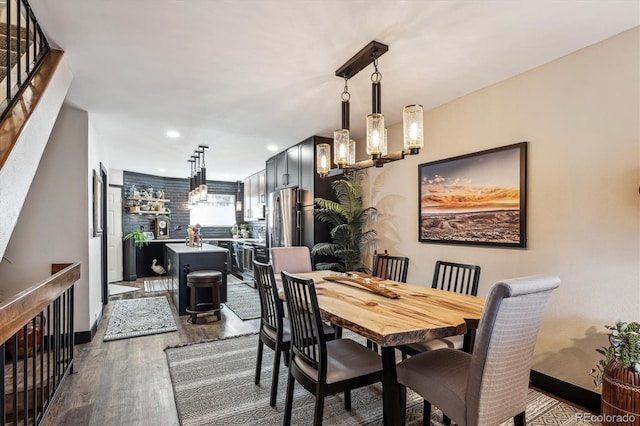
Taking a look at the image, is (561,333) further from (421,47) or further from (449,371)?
(421,47)

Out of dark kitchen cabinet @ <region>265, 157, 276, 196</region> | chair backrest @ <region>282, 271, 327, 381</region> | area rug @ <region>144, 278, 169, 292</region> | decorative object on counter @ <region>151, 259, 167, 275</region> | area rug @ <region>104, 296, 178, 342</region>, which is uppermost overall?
dark kitchen cabinet @ <region>265, 157, 276, 196</region>

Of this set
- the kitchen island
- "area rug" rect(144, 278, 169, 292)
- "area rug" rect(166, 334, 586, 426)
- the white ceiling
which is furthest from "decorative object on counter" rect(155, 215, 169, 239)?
"area rug" rect(166, 334, 586, 426)

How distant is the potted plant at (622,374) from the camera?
1838mm

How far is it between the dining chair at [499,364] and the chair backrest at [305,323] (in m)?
0.54

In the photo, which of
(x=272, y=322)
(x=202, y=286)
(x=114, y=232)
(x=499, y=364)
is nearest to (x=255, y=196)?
(x=114, y=232)

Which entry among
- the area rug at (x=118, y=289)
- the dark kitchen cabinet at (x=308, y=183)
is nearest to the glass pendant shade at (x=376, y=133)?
the dark kitchen cabinet at (x=308, y=183)

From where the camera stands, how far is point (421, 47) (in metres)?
2.34

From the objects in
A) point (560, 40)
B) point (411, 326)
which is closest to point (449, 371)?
point (411, 326)

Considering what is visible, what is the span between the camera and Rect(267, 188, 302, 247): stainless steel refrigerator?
16.2 ft

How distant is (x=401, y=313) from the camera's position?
1.78m

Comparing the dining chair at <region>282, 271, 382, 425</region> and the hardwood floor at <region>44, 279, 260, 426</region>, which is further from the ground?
the dining chair at <region>282, 271, 382, 425</region>

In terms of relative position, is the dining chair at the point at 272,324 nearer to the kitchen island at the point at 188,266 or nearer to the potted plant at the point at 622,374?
the potted plant at the point at 622,374

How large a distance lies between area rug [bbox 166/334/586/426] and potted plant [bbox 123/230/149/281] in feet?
16.5

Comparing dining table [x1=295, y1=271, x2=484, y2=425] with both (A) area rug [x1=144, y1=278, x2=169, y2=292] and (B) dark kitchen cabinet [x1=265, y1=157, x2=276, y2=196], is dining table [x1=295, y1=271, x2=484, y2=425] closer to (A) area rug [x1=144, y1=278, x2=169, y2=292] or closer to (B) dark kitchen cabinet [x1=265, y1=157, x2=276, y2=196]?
(B) dark kitchen cabinet [x1=265, y1=157, x2=276, y2=196]
